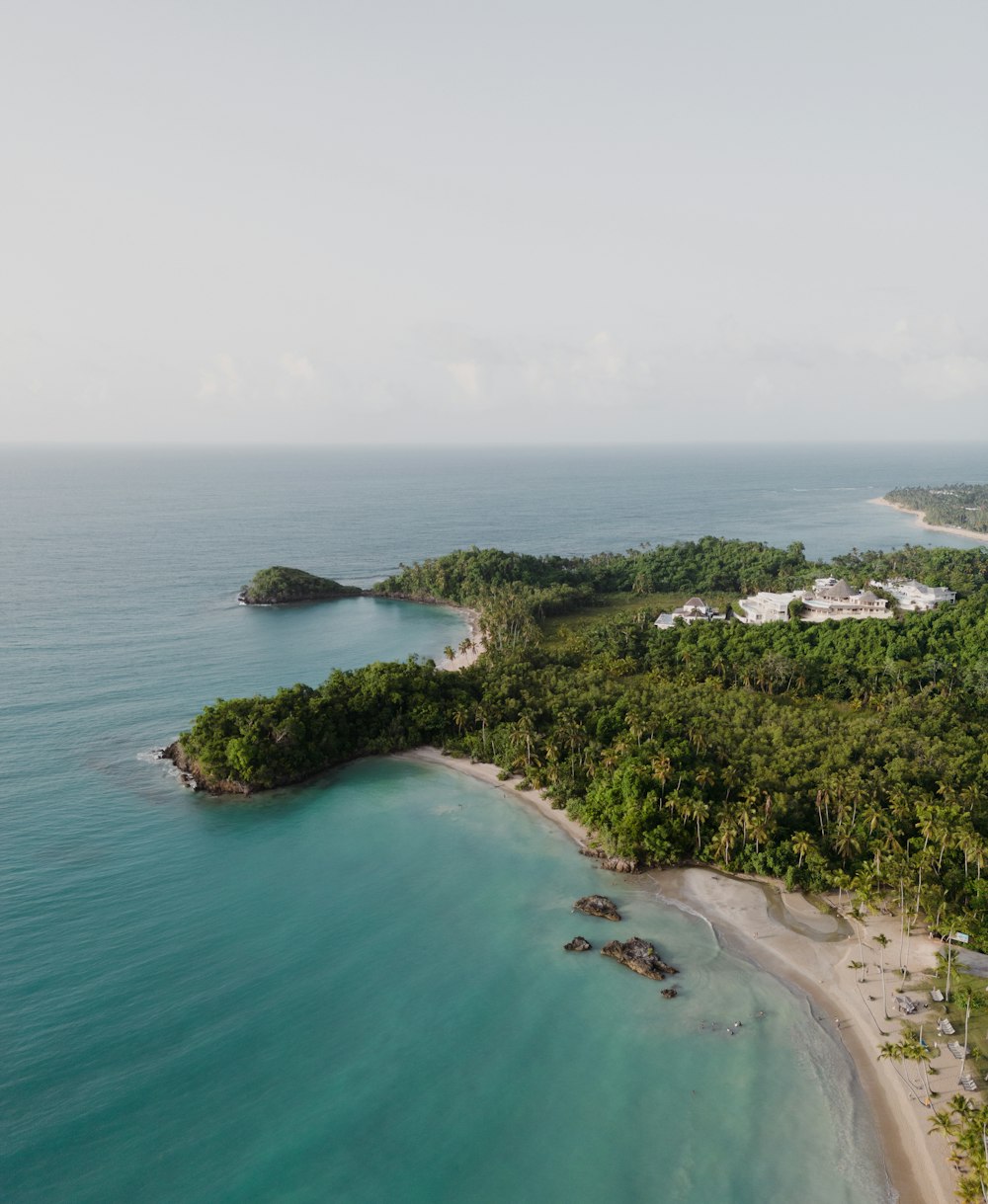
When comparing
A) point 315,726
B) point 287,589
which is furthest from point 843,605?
point 287,589

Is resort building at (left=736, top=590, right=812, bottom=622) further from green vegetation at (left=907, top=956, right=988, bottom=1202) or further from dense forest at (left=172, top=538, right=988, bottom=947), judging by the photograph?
green vegetation at (left=907, top=956, right=988, bottom=1202)

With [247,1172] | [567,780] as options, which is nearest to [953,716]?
[567,780]

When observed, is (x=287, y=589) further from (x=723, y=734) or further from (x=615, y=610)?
(x=723, y=734)

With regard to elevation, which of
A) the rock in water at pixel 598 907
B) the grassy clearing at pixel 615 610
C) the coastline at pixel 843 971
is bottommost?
the coastline at pixel 843 971

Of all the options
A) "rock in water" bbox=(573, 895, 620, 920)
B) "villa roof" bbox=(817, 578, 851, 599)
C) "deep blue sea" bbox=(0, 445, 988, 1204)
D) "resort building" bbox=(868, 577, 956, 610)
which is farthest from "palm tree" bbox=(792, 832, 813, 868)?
"resort building" bbox=(868, 577, 956, 610)

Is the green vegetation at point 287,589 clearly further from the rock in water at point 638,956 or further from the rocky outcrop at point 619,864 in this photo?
the rock in water at point 638,956

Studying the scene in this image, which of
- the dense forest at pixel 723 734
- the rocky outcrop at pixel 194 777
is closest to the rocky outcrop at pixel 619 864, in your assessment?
the dense forest at pixel 723 734
